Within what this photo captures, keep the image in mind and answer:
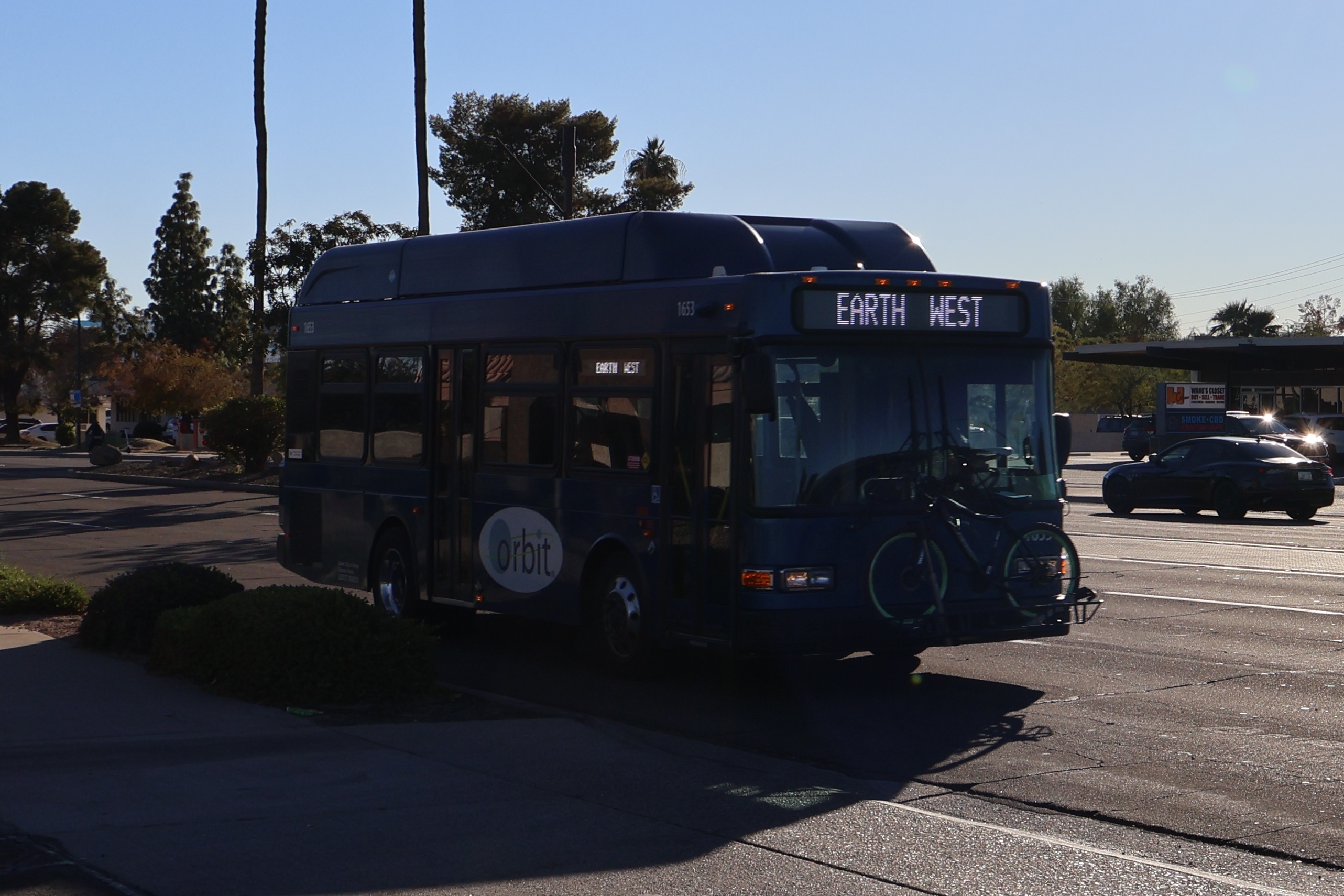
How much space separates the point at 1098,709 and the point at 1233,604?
5.61 meters

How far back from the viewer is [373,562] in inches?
530

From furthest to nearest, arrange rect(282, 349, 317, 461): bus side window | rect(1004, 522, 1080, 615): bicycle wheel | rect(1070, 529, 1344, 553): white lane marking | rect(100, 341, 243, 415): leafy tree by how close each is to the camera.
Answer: rect(100, 341, 243, 415): leafy tree
rect(1070, 529, 1344, 553): white lane marking
rect(282, 349, 317, 461): bus side window
rect(1004, 522, 1080, 615): bicycle wheel

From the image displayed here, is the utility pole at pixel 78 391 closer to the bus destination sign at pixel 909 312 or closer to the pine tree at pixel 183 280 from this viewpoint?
the pine tree at pixel 183 280

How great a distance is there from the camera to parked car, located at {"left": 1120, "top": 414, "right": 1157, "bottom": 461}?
58688 millimetres

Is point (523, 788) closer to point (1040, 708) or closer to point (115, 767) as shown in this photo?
point (115, 767)

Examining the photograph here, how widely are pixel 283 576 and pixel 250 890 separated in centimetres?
1254

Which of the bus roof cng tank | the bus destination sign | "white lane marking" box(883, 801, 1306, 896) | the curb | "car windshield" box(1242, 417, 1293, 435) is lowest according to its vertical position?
"white lane marking" box(883, 801, 1306, 896)

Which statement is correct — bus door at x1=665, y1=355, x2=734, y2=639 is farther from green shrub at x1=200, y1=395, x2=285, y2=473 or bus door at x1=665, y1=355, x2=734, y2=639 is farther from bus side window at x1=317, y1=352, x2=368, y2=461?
green shrub at x1=200, y1=395, x2=285, y2=473

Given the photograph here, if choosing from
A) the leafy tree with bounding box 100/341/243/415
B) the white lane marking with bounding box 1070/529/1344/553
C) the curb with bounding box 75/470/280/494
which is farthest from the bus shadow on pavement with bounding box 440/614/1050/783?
the leafy tree with bounding box 100/341/243/415

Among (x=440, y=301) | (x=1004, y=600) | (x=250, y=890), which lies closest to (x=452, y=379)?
(x=440, y=301)

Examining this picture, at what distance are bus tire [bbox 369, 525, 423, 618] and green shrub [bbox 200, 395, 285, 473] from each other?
2800 cm

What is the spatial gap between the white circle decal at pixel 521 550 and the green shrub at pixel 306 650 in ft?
4.61

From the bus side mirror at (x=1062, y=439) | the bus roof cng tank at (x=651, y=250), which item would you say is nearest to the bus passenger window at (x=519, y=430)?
the bus roof cng tank at (x=651, y=250)

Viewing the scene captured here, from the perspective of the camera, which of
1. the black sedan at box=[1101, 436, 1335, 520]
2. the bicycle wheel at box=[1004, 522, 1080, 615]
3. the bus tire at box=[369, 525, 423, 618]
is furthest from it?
the black sedan at box=[1101, 436, 1335, 520]
